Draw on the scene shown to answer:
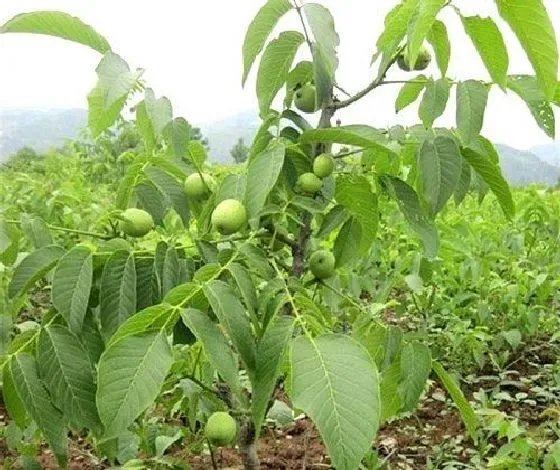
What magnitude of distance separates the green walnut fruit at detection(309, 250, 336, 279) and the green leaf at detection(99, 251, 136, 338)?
37 centimetres

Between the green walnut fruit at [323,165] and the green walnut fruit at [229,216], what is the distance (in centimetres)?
15

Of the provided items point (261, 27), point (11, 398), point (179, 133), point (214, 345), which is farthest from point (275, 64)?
point (11, 398)

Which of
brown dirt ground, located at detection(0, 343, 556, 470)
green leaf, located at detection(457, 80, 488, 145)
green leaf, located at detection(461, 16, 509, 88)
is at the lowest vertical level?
brown dirt ground, located at detection(0, 343, 556, 470)

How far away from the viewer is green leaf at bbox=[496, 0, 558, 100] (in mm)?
1037

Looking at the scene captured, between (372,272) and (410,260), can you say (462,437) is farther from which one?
(372,272)

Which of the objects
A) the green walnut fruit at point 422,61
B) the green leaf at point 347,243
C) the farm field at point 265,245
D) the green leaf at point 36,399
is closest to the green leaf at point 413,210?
the farm field at point 265,245

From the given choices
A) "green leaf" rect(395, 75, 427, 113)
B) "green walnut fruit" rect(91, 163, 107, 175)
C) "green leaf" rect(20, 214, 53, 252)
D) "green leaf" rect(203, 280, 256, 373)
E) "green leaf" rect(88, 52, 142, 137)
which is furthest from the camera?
"green walnut fruit" rect(91, 163, 107, 175)

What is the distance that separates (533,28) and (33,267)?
893 mm

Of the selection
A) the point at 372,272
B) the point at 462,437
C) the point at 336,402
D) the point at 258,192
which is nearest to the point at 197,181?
the point at 258,192

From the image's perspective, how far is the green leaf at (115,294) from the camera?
50.4 inches

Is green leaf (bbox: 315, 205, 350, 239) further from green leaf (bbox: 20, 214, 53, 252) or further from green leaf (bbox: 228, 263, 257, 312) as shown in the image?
green leaf (bbox: 20, 214, 53, 252)

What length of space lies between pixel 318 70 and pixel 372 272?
8.06ft

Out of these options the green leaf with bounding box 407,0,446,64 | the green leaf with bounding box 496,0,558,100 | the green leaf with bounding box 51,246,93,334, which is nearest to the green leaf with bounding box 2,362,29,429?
the green leaf with bounding box 51,246,93,334

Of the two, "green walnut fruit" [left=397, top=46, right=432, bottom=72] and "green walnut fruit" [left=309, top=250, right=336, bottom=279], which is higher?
"green walnut fruit" [left=397, top=46, right=432, bottom=72]
